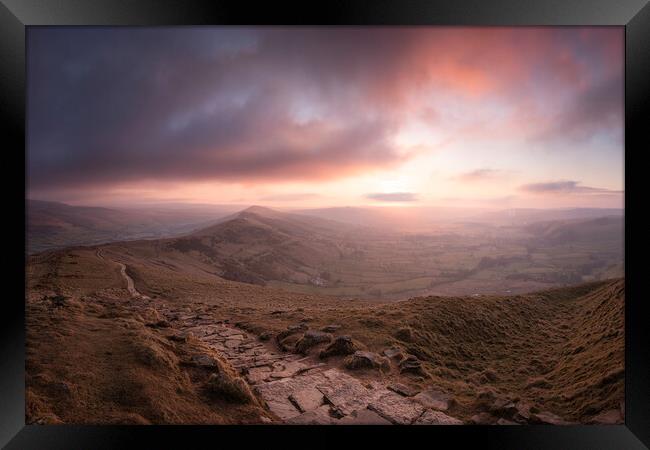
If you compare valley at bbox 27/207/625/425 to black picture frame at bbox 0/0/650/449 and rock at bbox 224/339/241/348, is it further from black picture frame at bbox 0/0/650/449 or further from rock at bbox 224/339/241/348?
black picture frame at bbox 0/0/650/449

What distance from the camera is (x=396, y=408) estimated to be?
447cm

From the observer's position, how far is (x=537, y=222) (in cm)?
846

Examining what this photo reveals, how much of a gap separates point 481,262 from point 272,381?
9.66 meters

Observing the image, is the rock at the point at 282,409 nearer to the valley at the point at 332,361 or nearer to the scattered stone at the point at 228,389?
the valley at the point at 332,361

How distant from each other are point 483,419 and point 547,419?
42.9 inches

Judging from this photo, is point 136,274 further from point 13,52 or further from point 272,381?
point 272,381

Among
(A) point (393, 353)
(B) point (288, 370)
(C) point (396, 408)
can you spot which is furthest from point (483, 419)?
(B) point (288, 370)

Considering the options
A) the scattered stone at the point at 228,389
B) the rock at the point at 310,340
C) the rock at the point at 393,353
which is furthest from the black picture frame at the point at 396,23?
the rock at the point at 310,340

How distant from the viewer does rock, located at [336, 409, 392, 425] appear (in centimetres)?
422

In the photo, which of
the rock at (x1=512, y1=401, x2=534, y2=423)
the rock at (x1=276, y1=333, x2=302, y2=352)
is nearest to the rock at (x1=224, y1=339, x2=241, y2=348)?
the rock at (x1=276, y1=333, x2=302, y2=352)

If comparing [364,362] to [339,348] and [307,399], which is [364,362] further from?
[307,399]

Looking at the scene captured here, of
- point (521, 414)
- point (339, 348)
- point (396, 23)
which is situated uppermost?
point (396, 23)

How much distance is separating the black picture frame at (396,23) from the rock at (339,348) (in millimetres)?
1675

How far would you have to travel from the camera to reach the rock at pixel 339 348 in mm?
5789
